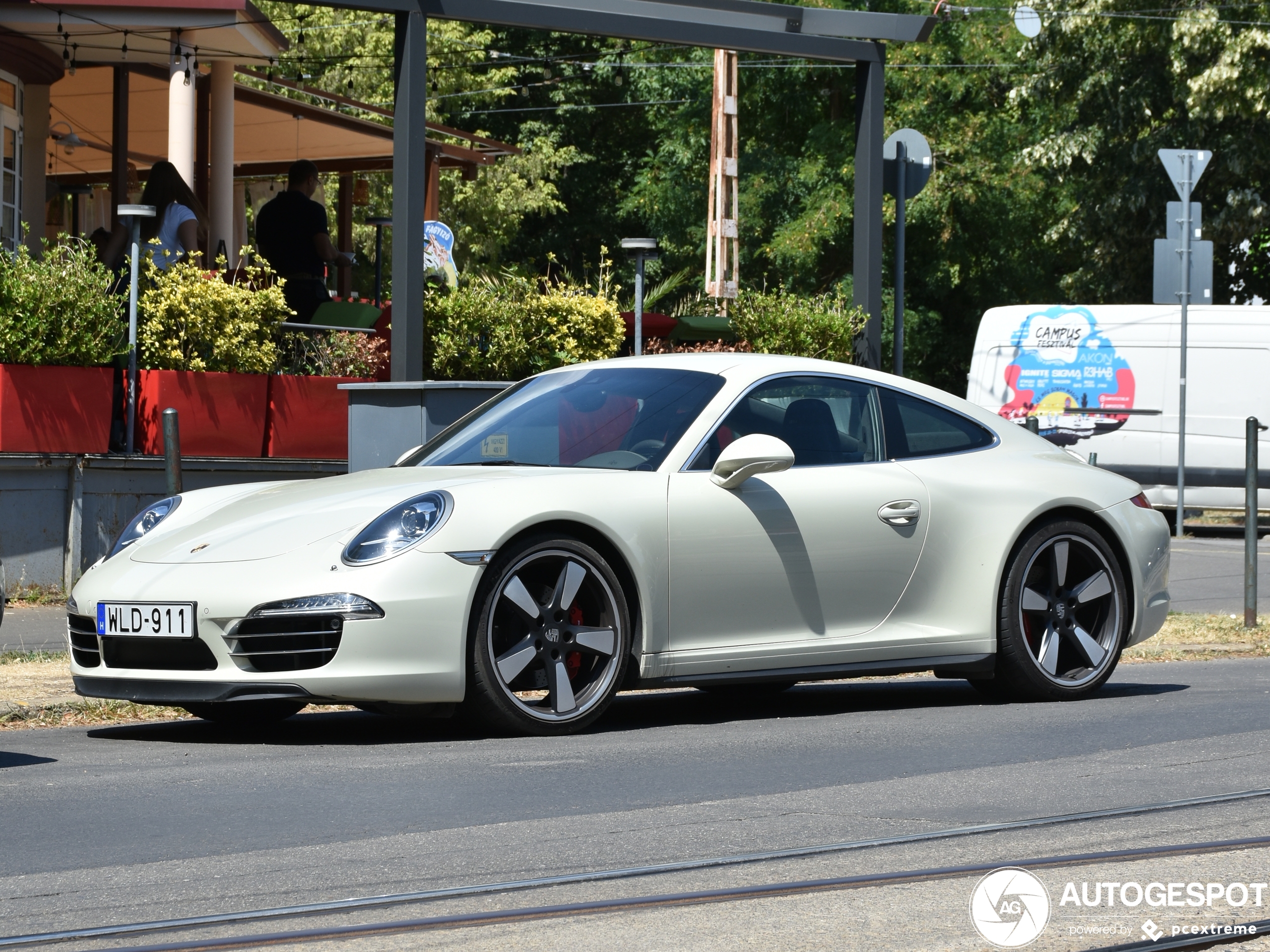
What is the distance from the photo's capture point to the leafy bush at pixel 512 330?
519 inches

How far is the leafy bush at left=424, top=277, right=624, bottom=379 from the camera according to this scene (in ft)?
43.3

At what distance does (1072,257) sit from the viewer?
123 feet

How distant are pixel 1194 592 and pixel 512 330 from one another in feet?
17.2

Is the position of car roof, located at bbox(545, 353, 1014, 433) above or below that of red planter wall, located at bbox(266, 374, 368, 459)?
above

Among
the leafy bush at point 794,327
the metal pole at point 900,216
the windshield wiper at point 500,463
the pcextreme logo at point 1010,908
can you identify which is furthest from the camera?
the leafy bush at point 794,327

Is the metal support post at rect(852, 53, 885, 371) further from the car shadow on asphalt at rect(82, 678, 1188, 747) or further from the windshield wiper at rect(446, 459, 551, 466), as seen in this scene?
the windshield wiper at rect(446, 459, 551, 466)

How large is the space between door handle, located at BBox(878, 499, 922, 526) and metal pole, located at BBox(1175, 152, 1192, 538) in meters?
11.2

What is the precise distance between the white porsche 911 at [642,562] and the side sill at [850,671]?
13mm

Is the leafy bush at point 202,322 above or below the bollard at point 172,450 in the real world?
above

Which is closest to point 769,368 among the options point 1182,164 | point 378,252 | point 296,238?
point 296,238

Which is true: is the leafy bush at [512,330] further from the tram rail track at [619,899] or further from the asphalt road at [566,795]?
the tram rail track at [619,899]

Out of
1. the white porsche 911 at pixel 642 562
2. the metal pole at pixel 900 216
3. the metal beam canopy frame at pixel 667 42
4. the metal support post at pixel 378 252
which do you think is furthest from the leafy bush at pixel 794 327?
the white porsche 911 at pixel 642 562

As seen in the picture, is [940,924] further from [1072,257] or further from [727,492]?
[1072,257]

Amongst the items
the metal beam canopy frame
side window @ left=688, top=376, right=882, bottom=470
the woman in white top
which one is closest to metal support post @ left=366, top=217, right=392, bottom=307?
the woman in white top
